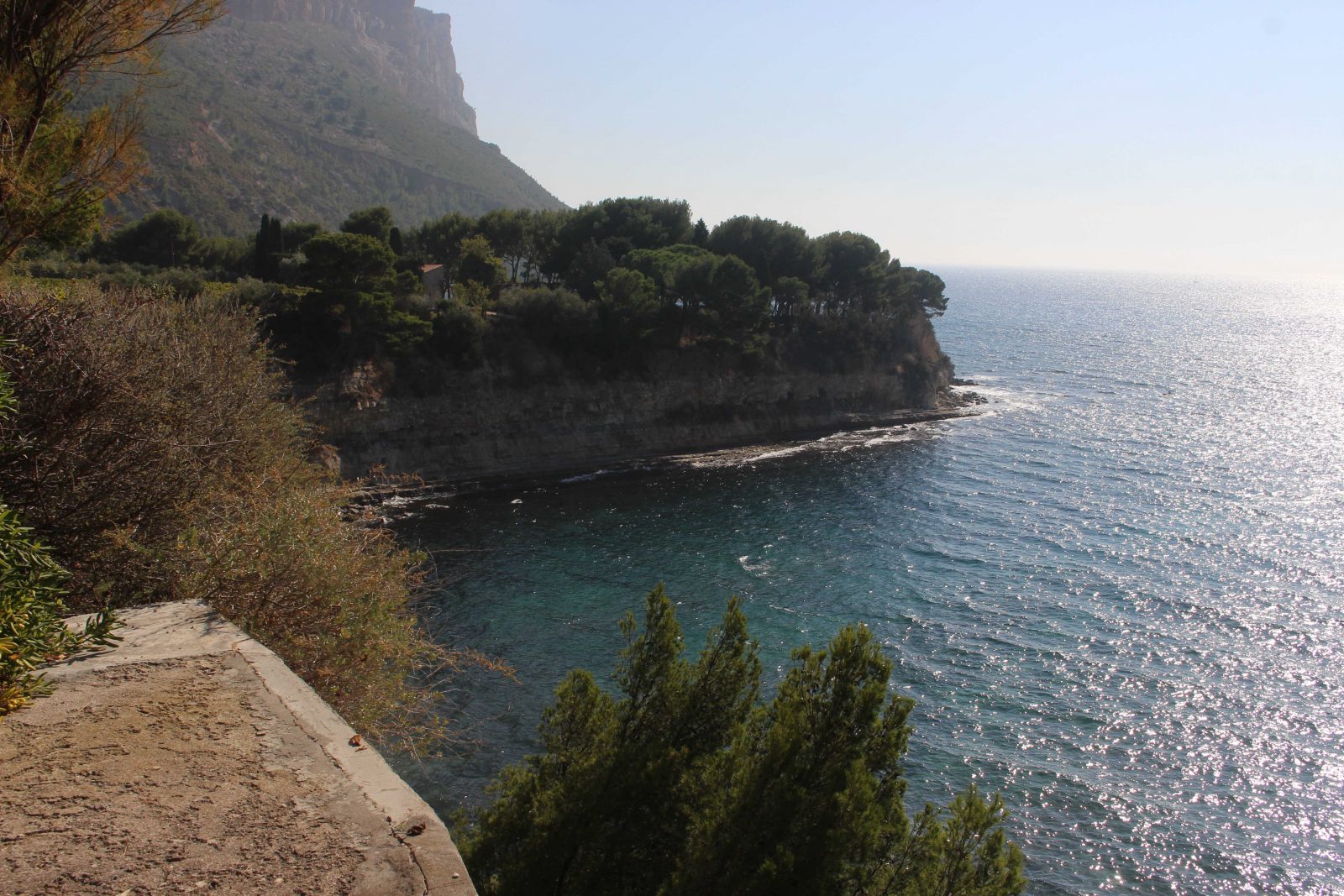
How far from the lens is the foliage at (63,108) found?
324 inches

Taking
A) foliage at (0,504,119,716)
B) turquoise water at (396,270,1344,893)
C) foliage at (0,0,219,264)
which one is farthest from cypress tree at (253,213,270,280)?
Answer: foliage at (0,504,119,716)

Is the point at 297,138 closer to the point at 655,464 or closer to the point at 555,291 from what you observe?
the point at 555,291

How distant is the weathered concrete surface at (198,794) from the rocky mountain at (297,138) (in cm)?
5624

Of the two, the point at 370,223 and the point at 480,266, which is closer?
the point at 370,223

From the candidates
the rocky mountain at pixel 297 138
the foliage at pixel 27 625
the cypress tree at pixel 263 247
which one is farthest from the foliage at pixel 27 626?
the rocky mountain at pixel 297 138

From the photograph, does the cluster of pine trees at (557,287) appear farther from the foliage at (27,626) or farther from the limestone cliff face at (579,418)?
the foliage at (27,626)

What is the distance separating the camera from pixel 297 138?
8900cm

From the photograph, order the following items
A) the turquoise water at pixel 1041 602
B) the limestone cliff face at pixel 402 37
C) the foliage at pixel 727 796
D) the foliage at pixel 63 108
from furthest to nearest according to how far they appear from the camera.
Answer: the limestone cliff face at pixel 402 37
the turquoise water at pixel 1041 602
the foliage at pixel 63 108
the foliage at pixel 727 796

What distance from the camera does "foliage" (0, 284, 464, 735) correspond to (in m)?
7.33

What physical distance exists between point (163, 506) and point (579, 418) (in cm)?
3761

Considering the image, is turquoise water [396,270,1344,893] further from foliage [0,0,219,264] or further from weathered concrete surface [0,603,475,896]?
foliage [0,0,219,264]

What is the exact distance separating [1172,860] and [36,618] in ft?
61.3

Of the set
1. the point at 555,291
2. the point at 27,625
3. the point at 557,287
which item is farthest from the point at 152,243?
the point at 27,625

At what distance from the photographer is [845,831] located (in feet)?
26.4
